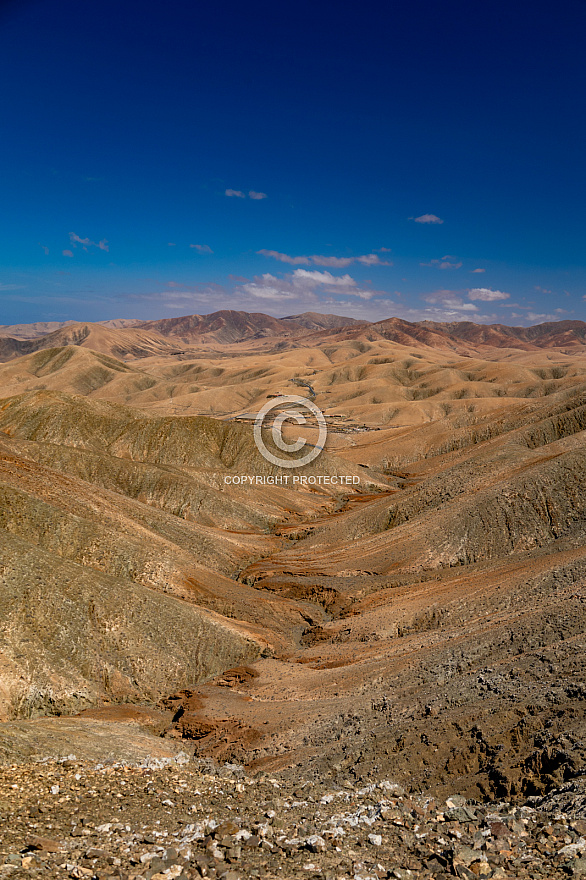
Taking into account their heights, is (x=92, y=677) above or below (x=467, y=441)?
below

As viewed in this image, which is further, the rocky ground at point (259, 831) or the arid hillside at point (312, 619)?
the arid hillside at point (312, 619)

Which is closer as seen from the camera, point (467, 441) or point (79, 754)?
point (79, 754)

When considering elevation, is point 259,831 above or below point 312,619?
above

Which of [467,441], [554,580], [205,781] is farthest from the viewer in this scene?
[467,441]

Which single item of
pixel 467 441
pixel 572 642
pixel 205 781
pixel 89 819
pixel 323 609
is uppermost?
pixel 467 441

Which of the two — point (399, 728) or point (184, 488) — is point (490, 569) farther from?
point (184, 488)

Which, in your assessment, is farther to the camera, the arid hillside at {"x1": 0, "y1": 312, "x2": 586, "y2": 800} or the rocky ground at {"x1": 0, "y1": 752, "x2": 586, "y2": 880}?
the arid hillside at {"x1": 0, "y1": 312, "x2": 586, "y2": 800}

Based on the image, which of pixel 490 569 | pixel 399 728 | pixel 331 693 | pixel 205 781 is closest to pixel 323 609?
pixel 490 569

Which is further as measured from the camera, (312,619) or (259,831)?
(312,619)
